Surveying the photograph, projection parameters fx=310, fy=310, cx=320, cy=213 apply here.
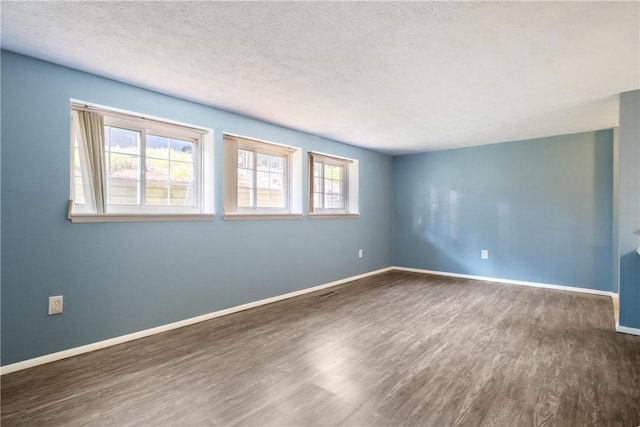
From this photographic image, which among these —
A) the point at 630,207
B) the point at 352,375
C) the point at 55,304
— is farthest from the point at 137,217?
the point at 630,207

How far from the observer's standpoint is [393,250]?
20.1ft

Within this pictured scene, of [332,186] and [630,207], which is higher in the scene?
[332,186]

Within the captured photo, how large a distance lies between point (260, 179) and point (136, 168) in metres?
1.43

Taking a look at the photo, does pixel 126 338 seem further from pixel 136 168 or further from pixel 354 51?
pixel 354 51

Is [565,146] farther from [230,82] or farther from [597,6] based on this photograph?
[230,82]

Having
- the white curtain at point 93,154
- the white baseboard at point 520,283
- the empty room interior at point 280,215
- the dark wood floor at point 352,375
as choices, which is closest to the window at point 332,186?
the empty room interior at point 280,215

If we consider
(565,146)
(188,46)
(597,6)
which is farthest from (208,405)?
(565,146)

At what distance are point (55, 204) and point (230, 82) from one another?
1.65m

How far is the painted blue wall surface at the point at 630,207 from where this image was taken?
285cm

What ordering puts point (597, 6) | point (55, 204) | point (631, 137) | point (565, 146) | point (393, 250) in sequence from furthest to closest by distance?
point (393, 250) → point (565, 146) → point (631, 137) → point (55, 204) → point (597, 6)

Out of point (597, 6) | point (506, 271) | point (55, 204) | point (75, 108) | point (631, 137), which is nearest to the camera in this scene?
point (597, 6)

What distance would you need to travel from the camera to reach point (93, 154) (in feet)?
8.42

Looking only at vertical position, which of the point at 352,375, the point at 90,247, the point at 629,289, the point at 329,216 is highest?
the point at 329,216

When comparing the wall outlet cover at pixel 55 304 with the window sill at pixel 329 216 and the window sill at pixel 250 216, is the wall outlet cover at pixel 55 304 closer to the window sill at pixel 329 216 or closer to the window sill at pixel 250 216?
the window sill at pixel 250 216
